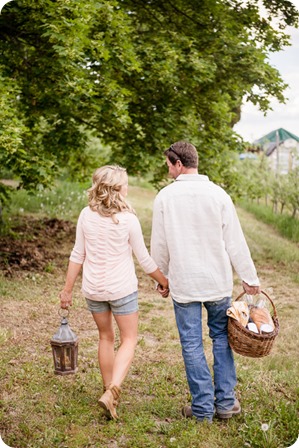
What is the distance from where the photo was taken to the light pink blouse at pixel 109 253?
402 centimetres

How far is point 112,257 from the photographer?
405 centimetres

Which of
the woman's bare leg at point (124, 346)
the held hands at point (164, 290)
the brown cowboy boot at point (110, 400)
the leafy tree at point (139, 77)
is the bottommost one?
the brown cowboy boot at point (110, 400)

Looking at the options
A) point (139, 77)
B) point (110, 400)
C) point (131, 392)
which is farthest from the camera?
point (139, 77)

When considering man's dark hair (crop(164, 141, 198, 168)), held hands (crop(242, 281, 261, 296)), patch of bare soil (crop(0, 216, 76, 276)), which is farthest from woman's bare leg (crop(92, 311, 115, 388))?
patch of bare soil (crop(0, 216, 76, 276))

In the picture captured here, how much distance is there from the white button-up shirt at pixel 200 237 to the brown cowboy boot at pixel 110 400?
792 millimetres

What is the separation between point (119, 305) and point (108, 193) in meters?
0.82

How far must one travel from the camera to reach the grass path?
3.86 m

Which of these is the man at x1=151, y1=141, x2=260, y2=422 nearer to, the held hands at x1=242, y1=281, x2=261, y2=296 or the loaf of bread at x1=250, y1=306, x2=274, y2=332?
the held hands at x1=242, y1=281, x2=261, y2=296

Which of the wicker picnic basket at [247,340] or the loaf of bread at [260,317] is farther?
the loaf of bread at [260,317]

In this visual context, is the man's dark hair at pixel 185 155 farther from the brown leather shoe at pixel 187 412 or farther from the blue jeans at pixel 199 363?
the brown leather shoe at pixel 187 412

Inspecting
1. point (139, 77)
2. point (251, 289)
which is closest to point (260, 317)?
point (251, 289)

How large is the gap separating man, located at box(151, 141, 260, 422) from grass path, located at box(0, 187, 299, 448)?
0.30 m

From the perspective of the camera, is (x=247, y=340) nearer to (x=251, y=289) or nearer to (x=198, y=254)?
(x=251, y=289)

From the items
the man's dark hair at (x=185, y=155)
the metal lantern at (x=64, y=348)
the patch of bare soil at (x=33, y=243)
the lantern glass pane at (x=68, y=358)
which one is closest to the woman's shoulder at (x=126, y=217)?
the man's dark hair at (x=185, y=155)
